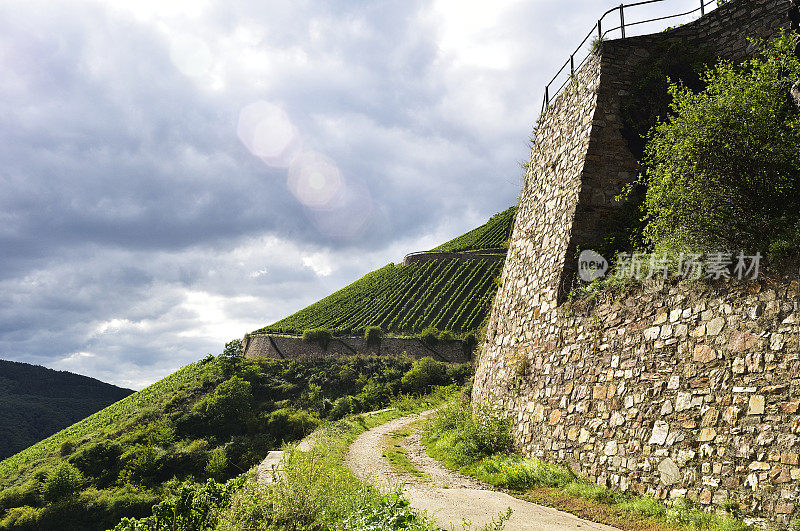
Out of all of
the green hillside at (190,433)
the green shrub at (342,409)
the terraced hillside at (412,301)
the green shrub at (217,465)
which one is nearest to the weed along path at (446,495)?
the green hillside at (190,433)

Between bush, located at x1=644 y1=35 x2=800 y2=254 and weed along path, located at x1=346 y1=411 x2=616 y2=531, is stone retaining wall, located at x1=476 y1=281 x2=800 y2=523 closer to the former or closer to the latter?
bush, located at x1=644 y1=35 x2=800 y2=254

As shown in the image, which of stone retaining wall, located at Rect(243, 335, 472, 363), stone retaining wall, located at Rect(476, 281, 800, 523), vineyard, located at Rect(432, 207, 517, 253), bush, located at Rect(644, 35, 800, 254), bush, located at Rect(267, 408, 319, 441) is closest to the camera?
stone retaining wall, located at Rect(476, 281, 800, 523)

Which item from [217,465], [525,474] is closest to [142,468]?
[217,465]

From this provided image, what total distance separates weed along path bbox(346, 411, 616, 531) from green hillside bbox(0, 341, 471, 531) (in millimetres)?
8473

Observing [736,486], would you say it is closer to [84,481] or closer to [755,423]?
[755,423]

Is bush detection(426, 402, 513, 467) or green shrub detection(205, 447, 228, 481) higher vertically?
bush detection(426, 402, 513, 467)

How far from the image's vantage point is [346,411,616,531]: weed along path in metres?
4.98

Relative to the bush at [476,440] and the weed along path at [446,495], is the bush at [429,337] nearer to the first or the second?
the weed along path at [446,495]

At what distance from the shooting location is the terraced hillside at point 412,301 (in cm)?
4322

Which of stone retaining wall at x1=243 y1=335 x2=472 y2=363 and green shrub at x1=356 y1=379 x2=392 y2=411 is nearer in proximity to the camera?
green shrub at x1=356 y1=379 x2=392 y2=411

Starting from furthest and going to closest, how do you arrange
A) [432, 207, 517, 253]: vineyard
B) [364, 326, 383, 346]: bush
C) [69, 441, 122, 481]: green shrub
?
1. [432, 207, 517, 253]: vineyard
2. [364, 326, 383, 346]: bush
3. [69, 441, 122, 481]: green shrub

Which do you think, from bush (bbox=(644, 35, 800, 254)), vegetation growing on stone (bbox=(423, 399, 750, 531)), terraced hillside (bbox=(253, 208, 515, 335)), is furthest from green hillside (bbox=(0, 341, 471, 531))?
bush (bbox=(644, 35, 800, 254))

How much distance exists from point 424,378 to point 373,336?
12262 mm

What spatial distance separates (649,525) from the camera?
5160 millimetres
